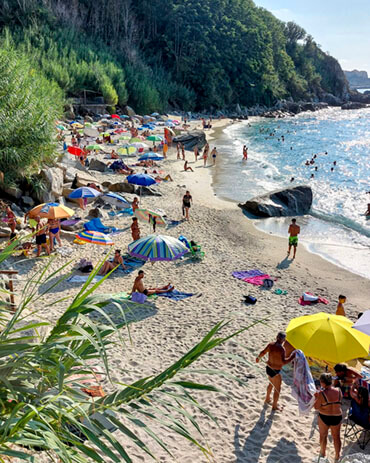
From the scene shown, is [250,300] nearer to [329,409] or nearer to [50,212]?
[329,409]

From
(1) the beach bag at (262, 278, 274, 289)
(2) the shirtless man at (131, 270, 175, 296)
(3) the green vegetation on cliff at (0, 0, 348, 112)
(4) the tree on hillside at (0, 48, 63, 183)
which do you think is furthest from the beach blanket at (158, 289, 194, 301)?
(3) the green vegetation on cliff at (0, 0, 348, 112)

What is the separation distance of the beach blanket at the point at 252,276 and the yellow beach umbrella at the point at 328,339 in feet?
13.7

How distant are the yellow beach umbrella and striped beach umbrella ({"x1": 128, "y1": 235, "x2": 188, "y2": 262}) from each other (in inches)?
154

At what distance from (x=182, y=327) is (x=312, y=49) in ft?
429

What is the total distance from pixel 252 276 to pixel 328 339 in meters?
4.98

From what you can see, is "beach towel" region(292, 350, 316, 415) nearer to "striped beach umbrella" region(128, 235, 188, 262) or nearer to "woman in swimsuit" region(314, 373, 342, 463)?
"woman in swimsuit" region(314, 373, 342, 463)

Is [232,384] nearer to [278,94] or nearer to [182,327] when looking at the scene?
[182,327]

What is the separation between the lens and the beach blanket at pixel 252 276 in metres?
10.6

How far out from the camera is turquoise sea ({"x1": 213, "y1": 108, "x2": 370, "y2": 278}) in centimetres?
1538

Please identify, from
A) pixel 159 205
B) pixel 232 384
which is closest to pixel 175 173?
pixel 159 205

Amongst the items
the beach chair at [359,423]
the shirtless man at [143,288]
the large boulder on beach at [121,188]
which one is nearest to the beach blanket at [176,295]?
the shirtless man at [143,288]

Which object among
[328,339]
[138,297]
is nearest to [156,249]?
[138,297]

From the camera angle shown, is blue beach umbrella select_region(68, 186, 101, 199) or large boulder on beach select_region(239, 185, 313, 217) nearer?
blue beach umbrella select_region(68, 186, 101, 199)

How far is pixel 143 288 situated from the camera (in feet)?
29.2
